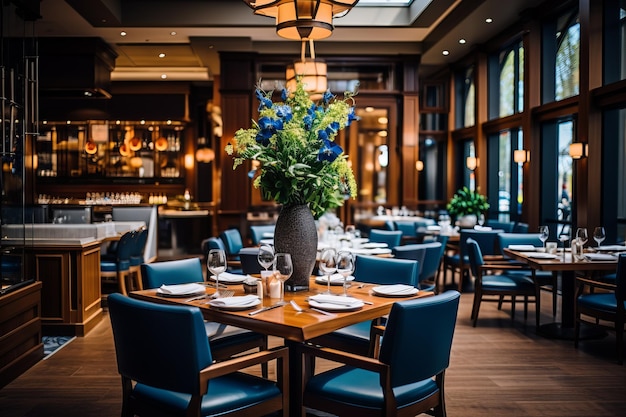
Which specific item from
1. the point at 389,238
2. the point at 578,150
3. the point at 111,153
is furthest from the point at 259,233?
the point at 111,153

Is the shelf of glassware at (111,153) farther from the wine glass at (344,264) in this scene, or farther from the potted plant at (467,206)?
the wine glass at (344,264)

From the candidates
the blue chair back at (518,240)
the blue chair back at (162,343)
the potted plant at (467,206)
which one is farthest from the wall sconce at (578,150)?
the blue chair back at (162,343)

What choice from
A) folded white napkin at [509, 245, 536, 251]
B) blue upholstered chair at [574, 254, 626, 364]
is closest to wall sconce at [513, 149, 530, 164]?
folded white napkin at [509, 245, 536, 251]

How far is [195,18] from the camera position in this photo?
32.0ft

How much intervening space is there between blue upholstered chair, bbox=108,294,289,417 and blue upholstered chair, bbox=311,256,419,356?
0.86 meters

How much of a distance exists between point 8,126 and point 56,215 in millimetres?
4862

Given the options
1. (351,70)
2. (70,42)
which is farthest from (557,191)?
(70,42)

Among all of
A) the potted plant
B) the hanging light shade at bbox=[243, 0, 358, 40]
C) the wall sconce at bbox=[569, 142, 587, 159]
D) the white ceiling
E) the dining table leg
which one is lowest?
the dining table leg

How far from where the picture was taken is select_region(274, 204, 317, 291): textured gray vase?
132 inches

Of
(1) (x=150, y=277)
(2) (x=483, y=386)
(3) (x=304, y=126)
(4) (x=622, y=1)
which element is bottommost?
(2) (x=483, y=386)

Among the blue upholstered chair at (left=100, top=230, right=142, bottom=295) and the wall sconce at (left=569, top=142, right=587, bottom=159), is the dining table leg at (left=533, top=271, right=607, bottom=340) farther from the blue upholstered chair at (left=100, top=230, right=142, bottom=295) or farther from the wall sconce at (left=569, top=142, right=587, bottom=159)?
the blue upholstered chair at (left=100, top=230, right=142, bottom=295)

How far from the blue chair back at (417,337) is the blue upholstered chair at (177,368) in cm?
50

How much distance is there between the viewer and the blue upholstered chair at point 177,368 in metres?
2.43

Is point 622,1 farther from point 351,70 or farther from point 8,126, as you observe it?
point 8,126
